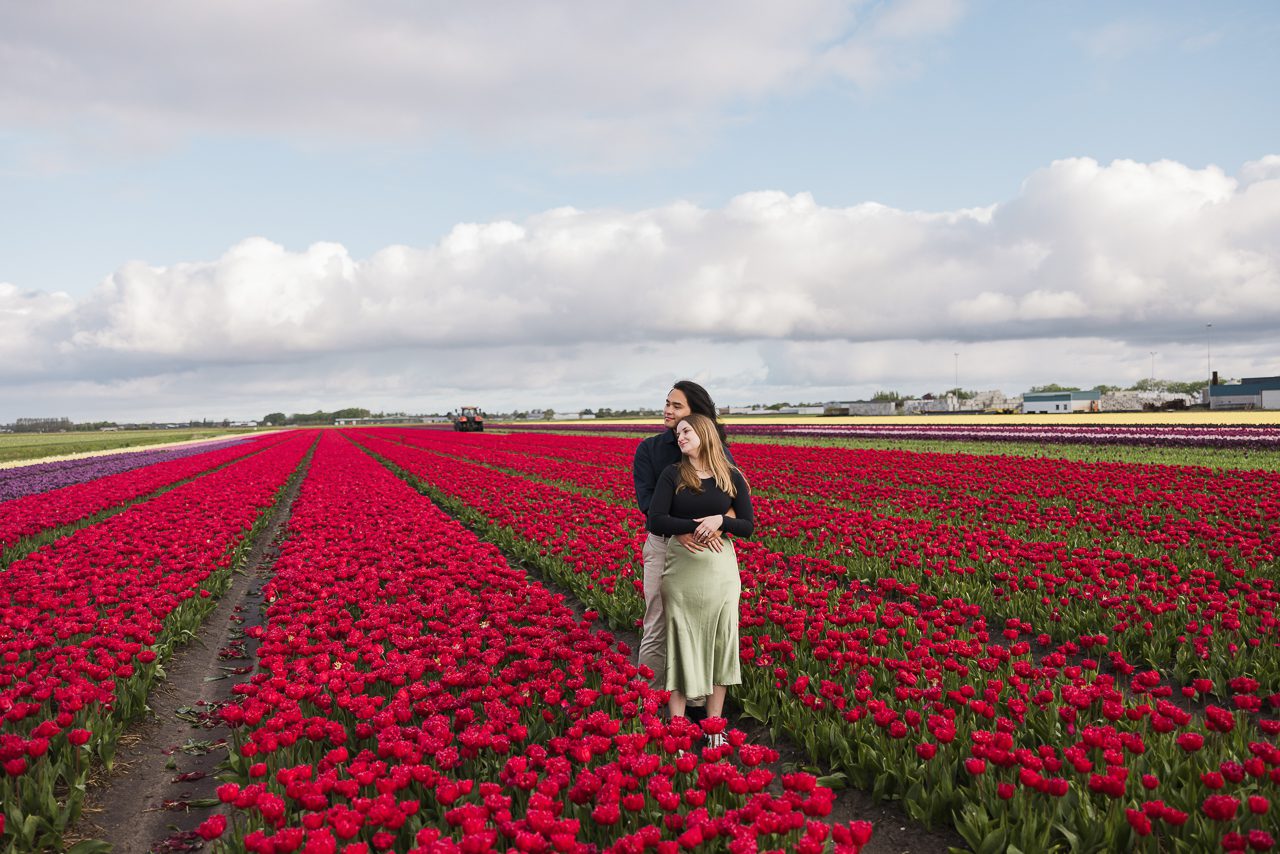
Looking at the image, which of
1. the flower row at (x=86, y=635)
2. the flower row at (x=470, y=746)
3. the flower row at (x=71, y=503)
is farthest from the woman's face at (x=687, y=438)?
the flower row at (x=71, y=503)

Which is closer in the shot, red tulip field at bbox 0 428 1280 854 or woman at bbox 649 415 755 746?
red tulip field at bbox 0 428 1280 854

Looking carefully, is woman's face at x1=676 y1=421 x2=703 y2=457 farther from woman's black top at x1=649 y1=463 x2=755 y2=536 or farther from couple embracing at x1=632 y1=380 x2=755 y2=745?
woman's black top at x1=649 y1=463 x2=755 y2=536

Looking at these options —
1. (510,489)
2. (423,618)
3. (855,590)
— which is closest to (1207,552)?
(855,590)

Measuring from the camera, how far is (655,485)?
540cm

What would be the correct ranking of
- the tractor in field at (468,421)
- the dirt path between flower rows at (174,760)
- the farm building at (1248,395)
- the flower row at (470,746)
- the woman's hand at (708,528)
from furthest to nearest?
the farm building at (1248,395), the tractor in field at (468,421), the woman's hand at (708,528), the dirt path between flower rows at (174,760), the flower row at (470,746)

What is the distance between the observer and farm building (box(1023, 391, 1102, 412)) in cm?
11931

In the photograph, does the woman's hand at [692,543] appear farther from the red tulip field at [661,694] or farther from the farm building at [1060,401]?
the farm building at [1060,401]

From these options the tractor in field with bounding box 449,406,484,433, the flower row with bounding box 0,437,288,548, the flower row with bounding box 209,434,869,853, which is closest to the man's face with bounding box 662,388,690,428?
the flower row with bounding box 209,434,869,853

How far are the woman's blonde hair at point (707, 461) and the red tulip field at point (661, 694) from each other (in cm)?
139

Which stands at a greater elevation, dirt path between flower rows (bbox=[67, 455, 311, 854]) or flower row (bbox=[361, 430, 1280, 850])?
flower row (bbox=[361, 430, 1280, 850])

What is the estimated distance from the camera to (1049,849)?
11.8 ft

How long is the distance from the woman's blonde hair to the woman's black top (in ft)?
0.12

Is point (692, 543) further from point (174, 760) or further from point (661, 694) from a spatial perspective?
point (174, 760)

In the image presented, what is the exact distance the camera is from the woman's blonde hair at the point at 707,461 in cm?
511
